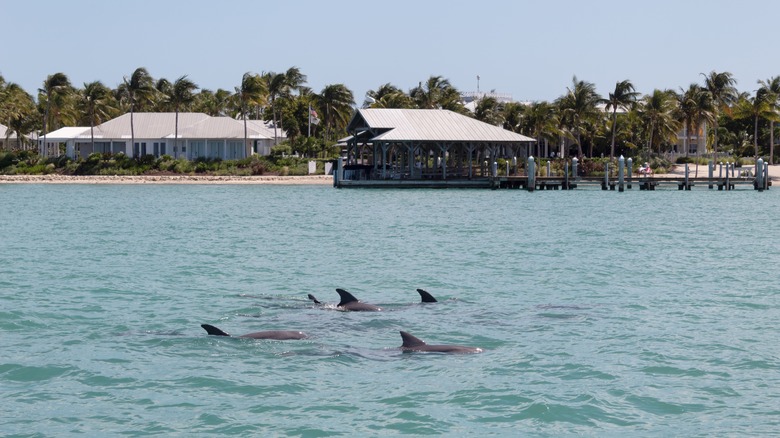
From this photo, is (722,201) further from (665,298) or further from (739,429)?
(739,429)

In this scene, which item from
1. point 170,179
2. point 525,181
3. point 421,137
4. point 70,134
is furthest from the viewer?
point 70,134

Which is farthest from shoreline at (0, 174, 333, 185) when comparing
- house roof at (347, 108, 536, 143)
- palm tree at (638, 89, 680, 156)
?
palm tree at (638, 89, 680, 156)

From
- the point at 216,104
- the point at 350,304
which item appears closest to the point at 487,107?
the point at 216,104

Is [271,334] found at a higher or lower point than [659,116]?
lower

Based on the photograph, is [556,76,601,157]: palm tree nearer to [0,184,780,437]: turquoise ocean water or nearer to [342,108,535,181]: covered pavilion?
[342,108,535,181]: covered pavilion

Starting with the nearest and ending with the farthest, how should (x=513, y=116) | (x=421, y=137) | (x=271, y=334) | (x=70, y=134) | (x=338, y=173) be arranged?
(x=271, y=334) → (x=421, y=137) → (x=338, y=173) → (x=70, y=134) → (x=513, y=116)

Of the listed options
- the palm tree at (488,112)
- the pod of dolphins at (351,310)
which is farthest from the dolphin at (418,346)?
the palm tree at (488,112)

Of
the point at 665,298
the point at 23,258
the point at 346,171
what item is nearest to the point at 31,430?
the point at 665,298

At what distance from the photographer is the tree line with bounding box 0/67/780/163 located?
9806 centimetres

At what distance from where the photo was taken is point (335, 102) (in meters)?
106

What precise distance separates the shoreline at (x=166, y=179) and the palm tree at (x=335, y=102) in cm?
1640

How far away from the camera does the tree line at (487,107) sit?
322ft

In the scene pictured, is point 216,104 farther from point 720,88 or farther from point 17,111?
point 720,88

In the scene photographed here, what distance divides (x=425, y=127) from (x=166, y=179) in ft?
87.5
